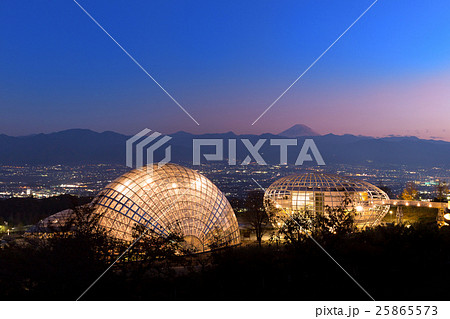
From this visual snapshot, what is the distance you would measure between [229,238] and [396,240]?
13143 mm

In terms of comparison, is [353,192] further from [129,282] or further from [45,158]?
[45,158]

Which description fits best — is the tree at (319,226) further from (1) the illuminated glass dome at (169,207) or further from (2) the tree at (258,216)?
(2) the tree at (258,216)

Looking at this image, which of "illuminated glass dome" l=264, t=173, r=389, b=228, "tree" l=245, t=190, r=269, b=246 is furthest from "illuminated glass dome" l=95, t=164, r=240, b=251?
"illuminated glass dome" l=264, t=173, r=389, b=228

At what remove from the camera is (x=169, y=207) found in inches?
1075

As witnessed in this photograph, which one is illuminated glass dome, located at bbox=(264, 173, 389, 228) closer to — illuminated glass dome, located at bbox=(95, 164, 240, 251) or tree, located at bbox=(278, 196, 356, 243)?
illuminated glass dome, located at bbox=(95, 164, 240, 251)

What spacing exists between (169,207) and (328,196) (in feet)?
66.4

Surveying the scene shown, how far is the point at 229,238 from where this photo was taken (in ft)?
99.1

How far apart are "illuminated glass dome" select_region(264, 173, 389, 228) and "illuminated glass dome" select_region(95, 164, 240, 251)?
1197 centimetres

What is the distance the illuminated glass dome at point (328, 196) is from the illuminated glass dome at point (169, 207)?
11969mm

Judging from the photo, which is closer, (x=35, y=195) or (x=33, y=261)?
(x=33, y=261)

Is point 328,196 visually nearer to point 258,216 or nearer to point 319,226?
point 258,216

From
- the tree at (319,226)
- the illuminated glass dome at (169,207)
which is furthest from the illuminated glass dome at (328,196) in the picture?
the tree at (319,226)

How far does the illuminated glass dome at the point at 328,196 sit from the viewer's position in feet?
132

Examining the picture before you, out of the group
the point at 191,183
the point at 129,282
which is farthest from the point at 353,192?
the point at 129,282
